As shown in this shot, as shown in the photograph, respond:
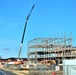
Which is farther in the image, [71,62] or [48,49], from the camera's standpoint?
[48,49]

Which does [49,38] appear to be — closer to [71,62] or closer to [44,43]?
[44,43]

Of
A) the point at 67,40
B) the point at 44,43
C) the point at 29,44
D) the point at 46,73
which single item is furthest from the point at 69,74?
the point at 29,44

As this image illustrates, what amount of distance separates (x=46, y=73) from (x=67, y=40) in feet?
158

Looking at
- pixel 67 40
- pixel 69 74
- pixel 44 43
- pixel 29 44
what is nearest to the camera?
pixel 69 74

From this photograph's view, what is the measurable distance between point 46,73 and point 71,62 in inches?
253

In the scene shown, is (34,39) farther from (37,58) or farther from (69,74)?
(69,74)

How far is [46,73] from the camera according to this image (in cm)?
4544

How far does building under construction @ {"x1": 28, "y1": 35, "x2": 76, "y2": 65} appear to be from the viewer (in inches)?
3723

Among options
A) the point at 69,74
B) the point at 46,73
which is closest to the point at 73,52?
the point at 46,73

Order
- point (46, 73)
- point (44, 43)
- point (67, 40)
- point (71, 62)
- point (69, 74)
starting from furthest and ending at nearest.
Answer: point (44, 43) → point (67, 40) → point (46, 73) → point (71, 62) → point (69, 74)

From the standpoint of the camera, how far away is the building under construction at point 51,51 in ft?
310

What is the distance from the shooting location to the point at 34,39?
105 metres

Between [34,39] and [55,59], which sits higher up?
[34,39]

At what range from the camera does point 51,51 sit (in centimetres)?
10281
